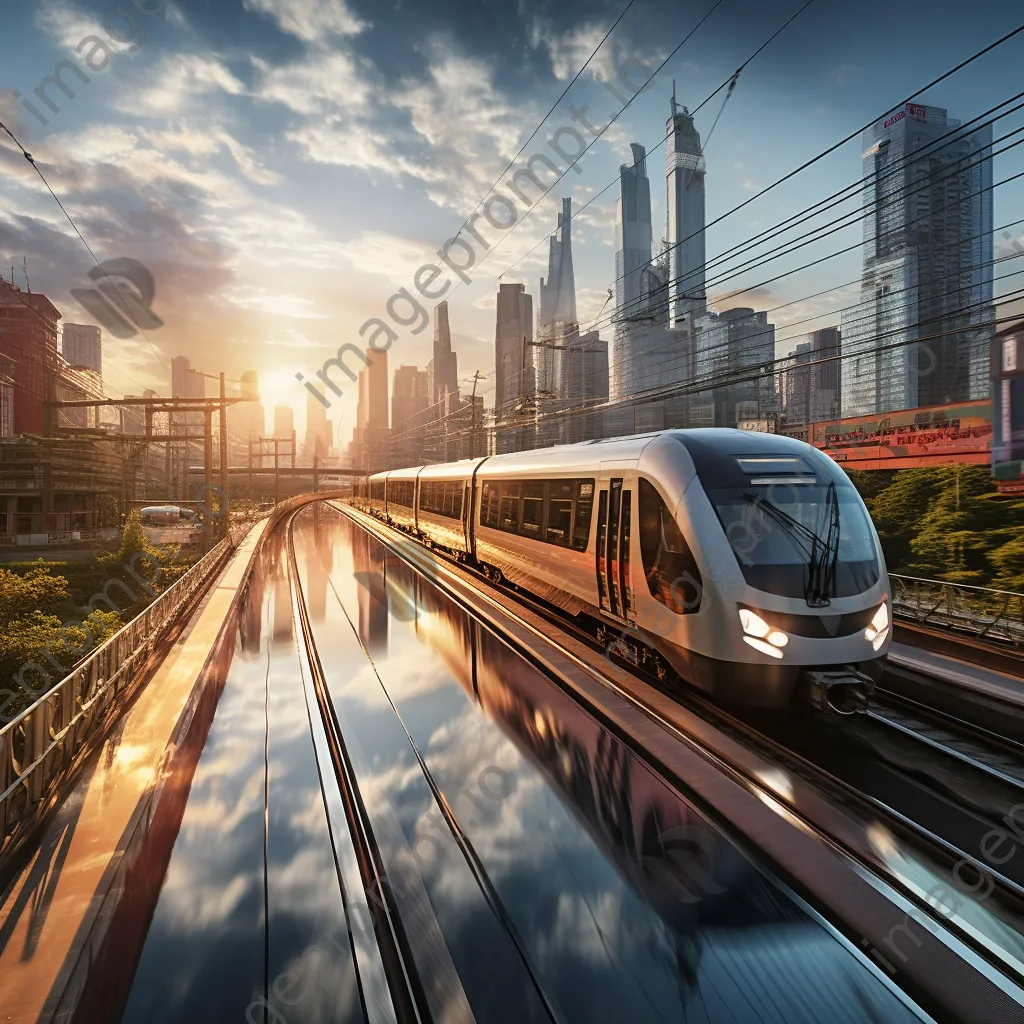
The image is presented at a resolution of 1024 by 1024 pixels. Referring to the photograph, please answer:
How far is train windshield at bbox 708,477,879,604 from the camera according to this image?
6.50m

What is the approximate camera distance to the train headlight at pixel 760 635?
6.33m

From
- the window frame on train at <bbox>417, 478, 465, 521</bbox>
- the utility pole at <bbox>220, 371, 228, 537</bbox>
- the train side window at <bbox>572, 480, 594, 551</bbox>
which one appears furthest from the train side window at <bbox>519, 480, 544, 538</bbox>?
the utility pole at <bbox>220, 371, 228, 537</bbox>

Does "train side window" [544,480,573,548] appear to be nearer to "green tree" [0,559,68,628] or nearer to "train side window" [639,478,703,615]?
"train side window" [639,478,703,615]

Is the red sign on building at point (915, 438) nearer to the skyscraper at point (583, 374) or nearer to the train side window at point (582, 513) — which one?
the skyscraper at point (583, 374)

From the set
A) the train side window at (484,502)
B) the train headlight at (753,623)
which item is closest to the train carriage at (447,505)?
the train side window at (484,502)

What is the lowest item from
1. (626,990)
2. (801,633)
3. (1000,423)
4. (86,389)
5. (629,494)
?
(626,990)

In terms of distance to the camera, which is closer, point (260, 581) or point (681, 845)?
point (681, 845)

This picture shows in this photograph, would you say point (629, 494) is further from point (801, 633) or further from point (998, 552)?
point (998, 552)

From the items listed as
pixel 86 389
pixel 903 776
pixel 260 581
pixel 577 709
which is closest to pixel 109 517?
pixel 260 581

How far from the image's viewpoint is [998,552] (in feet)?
46.5

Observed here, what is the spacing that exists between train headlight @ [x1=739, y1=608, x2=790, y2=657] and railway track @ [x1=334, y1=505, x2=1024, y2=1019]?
1010mm

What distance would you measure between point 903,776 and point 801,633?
1.57 m

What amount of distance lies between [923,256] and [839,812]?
25.6 meters

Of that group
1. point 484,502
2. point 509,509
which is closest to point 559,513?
point 509,509
